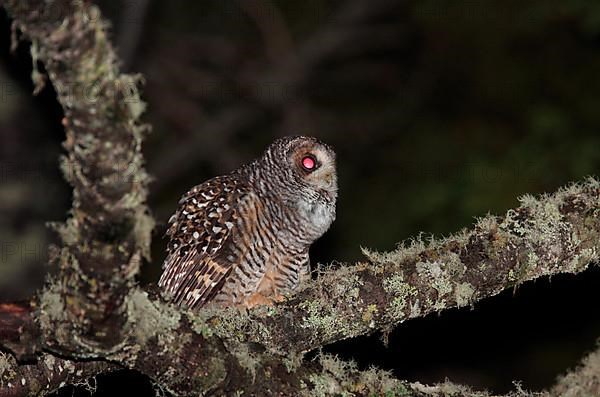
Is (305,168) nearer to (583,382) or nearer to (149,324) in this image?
(583,382)

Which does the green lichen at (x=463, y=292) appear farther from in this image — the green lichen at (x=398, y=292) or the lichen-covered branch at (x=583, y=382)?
the lichen-covered branch at (x=583, y=382)

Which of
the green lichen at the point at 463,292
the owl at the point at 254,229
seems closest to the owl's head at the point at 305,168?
the owl at the point at 254,229

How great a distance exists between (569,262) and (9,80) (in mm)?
4872

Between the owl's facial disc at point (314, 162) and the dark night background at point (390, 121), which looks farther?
the dark night background at point (390, 121)

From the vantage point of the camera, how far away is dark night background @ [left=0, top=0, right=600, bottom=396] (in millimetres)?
6934

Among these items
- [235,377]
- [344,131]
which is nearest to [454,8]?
[344,131]

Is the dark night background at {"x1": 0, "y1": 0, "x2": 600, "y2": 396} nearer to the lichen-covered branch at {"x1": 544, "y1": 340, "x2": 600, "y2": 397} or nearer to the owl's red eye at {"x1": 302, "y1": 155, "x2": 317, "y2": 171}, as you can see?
the owl's red eye at {"x1": 302, "y1": 155, "x2": 317, "y2": 171}

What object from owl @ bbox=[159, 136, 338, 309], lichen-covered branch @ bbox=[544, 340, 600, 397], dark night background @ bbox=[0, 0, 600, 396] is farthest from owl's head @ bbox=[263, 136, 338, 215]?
dark night background @ bbox=[0, 0, 600, 396]

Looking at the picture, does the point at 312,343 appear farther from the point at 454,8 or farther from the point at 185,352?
the point at 454,8

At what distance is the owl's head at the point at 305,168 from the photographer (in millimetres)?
4281

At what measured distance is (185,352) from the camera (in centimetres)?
268

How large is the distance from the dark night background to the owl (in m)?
2.52

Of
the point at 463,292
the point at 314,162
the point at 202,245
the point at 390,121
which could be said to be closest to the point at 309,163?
the point at 314,162

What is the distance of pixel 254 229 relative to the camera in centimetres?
409
